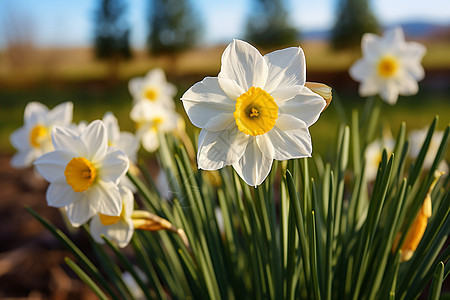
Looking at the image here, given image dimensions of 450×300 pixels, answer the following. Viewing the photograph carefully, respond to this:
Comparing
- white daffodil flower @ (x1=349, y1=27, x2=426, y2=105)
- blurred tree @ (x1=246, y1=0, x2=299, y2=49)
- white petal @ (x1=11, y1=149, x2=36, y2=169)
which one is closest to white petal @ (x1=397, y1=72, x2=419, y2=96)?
white daffodil flower @ (x1=349, y1=27, x2=426, y2=105)

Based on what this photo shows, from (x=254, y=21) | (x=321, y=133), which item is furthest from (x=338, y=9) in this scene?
(x=321, y=133)

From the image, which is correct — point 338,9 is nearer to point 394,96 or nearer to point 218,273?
point 394,96

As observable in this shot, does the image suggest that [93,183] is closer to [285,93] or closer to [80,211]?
[80,211]

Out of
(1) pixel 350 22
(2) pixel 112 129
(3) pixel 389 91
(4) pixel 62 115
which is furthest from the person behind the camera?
(1) pixel 350 22

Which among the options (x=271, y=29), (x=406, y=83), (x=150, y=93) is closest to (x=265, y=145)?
Result: (x=406, y=83)

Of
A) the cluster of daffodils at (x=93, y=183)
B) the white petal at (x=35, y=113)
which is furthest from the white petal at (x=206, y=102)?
the white petal at (x=35, y=113)

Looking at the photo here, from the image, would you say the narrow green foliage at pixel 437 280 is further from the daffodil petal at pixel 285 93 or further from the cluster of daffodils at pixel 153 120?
the cluster of daffodils at pixel 153 120

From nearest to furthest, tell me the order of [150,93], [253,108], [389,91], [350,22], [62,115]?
[253,108] < [62,115] < [389,91] < [150,93] < [350,22]

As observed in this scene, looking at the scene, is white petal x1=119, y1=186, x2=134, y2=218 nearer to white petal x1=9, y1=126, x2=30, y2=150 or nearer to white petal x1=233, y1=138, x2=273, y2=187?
white petal x1=233, y1=138, x2=273, y2=187
